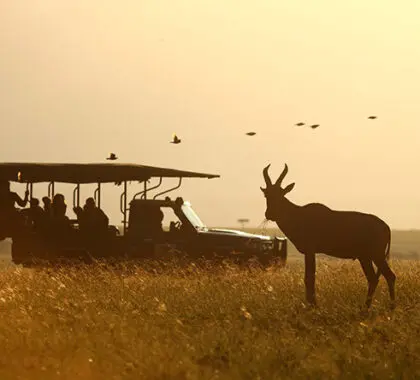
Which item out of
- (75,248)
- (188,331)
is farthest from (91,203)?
(188,331)

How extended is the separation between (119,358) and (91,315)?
3060 millimetres

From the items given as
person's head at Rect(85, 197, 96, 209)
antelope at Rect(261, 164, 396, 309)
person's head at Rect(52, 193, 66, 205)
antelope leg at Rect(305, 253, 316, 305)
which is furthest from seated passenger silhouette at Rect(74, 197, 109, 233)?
antelope leg at Rect(305, 253, 316, 305)

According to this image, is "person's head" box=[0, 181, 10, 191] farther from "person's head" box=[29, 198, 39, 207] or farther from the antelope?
the antelope

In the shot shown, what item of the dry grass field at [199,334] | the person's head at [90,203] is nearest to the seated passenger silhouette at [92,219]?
the person's head at [90,203]

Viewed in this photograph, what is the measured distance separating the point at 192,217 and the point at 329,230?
588cm

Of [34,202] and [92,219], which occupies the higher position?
[34,202]

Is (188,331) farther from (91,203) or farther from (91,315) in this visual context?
(91,203)

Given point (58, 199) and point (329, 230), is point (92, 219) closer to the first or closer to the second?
point (58, 199)

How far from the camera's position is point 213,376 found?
8.34 m

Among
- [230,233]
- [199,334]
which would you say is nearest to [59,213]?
[230,233]

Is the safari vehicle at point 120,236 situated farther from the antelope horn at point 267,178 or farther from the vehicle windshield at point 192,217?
the antelope horn at point 267,178

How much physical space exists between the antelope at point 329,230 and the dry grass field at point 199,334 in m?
0.61

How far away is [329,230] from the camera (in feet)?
53.6

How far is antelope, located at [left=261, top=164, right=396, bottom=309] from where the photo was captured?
16297mm
